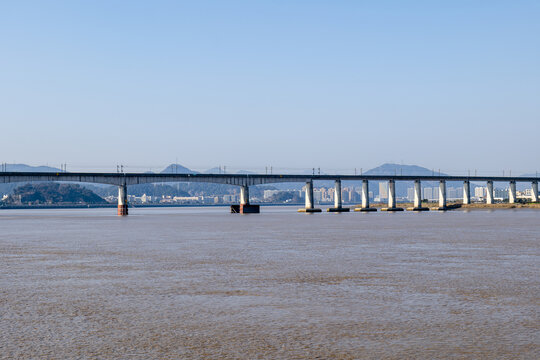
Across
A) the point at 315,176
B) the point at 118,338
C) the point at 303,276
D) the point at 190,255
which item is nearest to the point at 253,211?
the point at 315,176

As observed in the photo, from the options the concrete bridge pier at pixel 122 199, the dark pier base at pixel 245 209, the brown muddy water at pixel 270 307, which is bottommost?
the brown muddy water at pixel 270 307

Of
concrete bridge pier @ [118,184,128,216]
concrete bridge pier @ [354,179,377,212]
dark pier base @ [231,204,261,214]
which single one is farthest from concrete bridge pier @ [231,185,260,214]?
concrete bridge pier @ [354,179,377,212]

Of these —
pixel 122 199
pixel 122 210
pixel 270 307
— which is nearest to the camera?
pixel 270 307

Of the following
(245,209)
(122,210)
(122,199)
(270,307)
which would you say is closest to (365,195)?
(245,209)

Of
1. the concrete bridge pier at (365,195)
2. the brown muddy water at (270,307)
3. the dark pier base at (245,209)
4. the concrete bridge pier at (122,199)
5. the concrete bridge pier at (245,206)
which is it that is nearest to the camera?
the brown muddy water at (270,307)

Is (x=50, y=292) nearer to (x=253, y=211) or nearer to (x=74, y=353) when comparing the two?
(x=74, y=353)

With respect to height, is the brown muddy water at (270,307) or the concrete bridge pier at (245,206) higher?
the concrete bridge pier at (245,206)

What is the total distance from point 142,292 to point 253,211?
5952 inches

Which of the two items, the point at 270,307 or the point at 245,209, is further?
the point at 245,209

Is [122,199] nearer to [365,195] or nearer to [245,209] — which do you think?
[245,209]

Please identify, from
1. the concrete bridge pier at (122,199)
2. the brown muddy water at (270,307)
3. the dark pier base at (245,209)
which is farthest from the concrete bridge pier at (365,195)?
the brown muddy water at (270,307)

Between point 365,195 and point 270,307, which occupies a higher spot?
point 365,195

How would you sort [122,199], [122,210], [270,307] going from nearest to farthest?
1. [270,307]
2. [122,210]
3. [122,199]

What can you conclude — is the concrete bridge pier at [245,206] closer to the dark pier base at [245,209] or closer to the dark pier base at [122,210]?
the dark pier base at [245,209]
